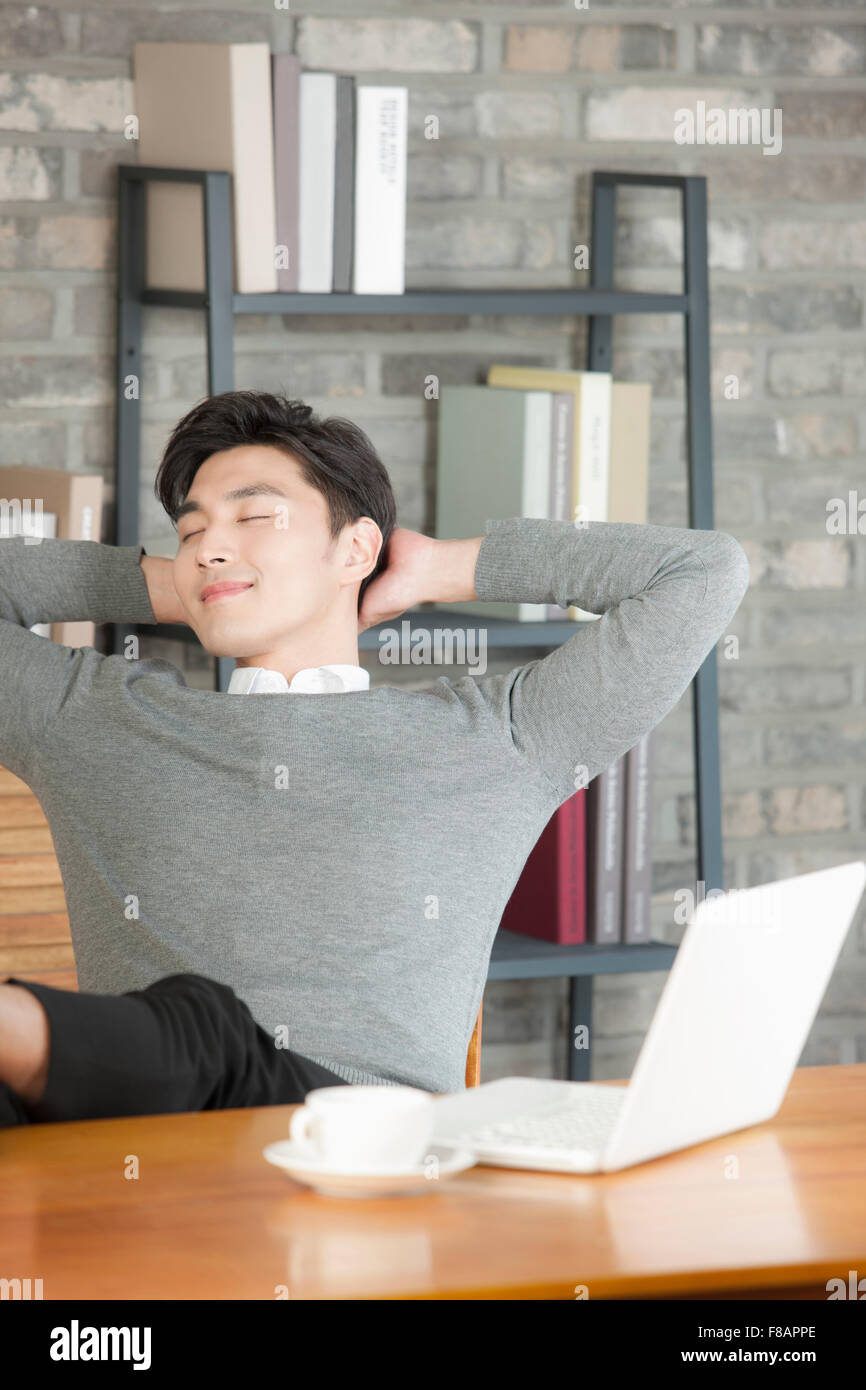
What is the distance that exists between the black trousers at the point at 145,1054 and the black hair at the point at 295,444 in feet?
2.66

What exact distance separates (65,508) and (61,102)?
579 mm

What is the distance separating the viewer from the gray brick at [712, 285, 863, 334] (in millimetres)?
2734

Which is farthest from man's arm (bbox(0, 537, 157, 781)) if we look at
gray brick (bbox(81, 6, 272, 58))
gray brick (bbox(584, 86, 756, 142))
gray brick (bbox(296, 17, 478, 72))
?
gray brick (bbox(584, 86, 756, 142))

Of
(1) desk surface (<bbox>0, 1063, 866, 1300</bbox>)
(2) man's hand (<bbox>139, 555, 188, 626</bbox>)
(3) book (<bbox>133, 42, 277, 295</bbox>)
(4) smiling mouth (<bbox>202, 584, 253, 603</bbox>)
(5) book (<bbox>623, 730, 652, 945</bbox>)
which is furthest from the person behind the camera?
(5) book (<bbox>623, 730, 652, 945</bbox>)

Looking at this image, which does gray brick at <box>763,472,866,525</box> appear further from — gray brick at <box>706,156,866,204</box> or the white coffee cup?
the white coffee cup

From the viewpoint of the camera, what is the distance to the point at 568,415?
7.97 ft

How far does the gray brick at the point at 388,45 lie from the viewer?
96.7 inches

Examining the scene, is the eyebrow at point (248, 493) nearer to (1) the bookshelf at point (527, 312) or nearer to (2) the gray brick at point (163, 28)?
(1) the bookshelf at point (527, 312)

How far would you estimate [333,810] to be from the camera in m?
1.58

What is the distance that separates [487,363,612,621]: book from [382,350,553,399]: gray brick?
0.53 ft
